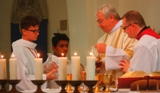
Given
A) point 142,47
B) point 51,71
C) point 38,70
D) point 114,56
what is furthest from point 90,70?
point 114,56

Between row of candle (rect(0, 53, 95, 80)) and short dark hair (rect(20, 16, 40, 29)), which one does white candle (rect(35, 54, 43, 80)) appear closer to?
row of candle (rect(0, 53, 95, 80))

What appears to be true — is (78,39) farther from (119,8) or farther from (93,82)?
(93,82)

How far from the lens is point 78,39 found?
6.08m

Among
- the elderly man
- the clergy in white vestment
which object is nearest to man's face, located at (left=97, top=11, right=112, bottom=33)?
the elderly man

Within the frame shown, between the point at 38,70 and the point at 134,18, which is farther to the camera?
the point at 134,18

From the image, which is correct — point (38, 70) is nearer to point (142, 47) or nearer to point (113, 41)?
point (142, 47)

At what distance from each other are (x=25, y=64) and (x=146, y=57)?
1.21 metres

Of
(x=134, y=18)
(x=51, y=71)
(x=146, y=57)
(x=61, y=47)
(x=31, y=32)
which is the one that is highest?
(x=134, y=18)

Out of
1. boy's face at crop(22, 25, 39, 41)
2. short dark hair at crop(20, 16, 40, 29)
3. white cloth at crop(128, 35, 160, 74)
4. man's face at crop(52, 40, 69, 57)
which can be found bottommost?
white cloth at crop(128, 35, 160, 74)

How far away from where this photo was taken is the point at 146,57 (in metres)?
3.94

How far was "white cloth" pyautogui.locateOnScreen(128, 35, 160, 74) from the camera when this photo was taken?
3939mm

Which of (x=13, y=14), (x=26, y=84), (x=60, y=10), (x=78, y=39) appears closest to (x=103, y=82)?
(x=26, y=84)

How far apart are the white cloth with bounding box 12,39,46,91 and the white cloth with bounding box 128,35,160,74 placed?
1.04 metres

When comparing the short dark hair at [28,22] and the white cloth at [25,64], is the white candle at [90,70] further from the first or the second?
the short dark hair at [28,22]
